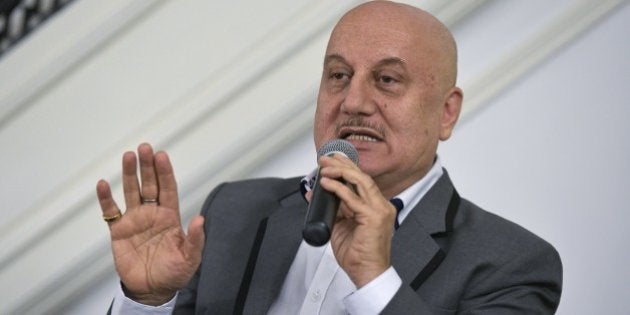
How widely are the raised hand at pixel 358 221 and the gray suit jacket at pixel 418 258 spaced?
0.24 feet

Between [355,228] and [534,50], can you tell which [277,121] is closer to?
[534,50]

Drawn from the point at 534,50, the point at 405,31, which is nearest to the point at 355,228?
the point at 405,31

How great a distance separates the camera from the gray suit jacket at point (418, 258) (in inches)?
79.2

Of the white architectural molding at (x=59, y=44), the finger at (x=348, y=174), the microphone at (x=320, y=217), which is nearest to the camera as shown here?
the microphone at (x=320, y=217)

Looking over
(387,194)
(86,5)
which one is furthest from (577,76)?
(86,5)

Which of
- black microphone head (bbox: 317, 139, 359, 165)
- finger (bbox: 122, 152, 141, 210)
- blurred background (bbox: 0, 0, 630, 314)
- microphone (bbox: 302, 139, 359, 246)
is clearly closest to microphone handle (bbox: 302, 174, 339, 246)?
microphone (bbox: 302, 139, 359, 246)

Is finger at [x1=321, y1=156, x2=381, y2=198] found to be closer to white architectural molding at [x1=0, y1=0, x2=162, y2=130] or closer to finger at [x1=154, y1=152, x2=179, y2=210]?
finger at [x1=154, y1=152, x2=179, y2=210]

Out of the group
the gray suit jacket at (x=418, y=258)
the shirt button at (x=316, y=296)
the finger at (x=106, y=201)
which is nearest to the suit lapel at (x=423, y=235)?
the gray suit jacket at (x=418, y=258)

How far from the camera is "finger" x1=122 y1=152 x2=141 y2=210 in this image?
189 centimetres

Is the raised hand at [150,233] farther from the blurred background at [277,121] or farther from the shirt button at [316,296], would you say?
the blurred background at [277,121]

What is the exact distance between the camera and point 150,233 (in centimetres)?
196

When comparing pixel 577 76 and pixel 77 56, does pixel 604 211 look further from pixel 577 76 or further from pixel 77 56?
pixel 77 56

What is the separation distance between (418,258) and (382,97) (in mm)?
278

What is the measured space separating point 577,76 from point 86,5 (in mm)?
1021
